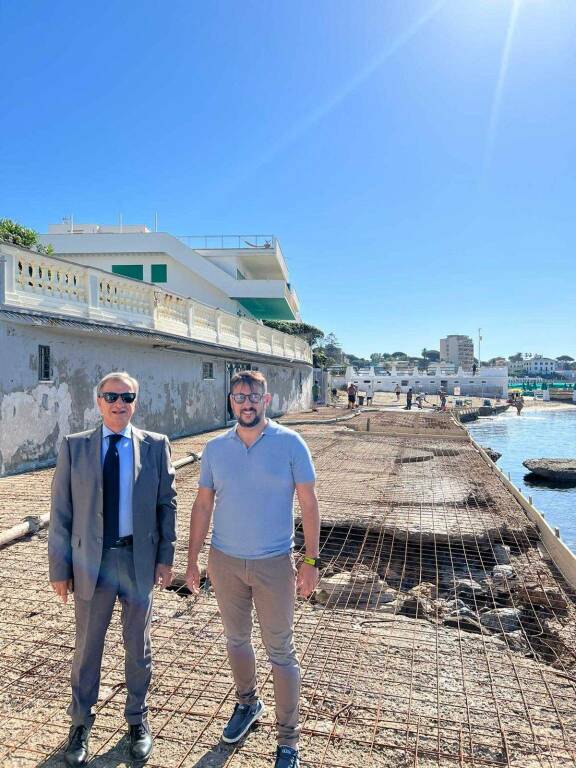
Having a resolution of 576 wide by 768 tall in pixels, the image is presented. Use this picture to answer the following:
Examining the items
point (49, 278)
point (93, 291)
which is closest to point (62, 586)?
point (49, 278)

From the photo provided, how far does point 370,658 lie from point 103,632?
1.88 metres

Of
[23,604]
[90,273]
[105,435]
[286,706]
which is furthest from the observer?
[90,273]

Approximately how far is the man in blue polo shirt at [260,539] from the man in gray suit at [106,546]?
14.2 inches

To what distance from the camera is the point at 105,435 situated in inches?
108

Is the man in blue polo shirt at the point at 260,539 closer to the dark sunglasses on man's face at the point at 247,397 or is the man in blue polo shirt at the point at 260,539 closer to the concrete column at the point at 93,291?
the dark sunglasses on man's face at the point at 247,397

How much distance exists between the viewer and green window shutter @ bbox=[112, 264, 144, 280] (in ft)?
82.5

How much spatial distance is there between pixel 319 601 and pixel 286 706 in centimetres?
243

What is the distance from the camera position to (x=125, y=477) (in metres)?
2.72

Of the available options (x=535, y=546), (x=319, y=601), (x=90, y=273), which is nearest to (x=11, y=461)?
(x=90, y=273)

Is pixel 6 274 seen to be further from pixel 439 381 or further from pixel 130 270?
pixel 439 381

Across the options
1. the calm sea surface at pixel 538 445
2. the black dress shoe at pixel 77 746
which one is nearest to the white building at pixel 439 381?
the calm sea surface at pixel 538 445

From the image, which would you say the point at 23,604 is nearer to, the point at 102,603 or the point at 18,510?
the point at 102,603

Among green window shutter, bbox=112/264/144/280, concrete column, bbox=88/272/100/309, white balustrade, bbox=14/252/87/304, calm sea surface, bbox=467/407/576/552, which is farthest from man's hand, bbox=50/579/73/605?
green window shutter, bbox=112/264/144/280

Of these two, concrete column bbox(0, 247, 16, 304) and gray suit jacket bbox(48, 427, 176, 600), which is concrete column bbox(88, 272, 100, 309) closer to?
concrete column bbox(0, 247, 16, 304)
